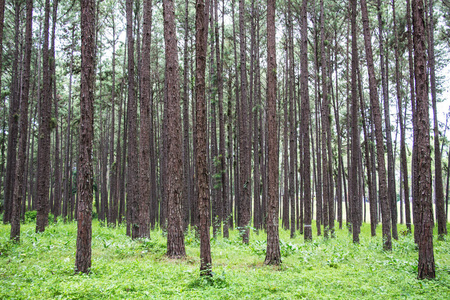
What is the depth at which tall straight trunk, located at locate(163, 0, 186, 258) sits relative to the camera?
859 cm

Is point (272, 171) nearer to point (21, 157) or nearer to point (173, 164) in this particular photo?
point (173, 164)

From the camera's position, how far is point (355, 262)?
29.7 feet

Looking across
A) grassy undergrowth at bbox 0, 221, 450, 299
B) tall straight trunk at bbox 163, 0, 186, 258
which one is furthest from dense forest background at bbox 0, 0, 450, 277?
grassy undergrowth at bbox 0, 221, 450, 299

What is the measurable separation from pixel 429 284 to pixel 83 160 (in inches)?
302

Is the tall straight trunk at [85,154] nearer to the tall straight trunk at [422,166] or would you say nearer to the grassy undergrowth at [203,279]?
the grassy undergrowth at [203,279]

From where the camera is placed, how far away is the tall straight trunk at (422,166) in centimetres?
673

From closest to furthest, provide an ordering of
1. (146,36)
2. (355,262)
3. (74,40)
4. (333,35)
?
(355,262), (146,36), (333,35), (74,40)

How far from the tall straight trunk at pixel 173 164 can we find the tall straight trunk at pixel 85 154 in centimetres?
229

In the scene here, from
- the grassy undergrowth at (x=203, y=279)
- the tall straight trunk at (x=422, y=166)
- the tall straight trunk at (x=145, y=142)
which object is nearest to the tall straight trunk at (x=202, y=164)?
the grassy undergrowth at (x=203, y=279)

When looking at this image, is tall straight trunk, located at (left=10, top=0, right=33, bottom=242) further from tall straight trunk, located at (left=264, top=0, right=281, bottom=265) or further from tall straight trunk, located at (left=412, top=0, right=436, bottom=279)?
tall straight trunk, located at (left=412, top=0, right=436, bottom=279)

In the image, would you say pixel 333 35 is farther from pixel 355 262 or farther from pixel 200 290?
pixel 200 290

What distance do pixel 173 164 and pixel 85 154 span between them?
2.48m

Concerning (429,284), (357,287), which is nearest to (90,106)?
(357,287)

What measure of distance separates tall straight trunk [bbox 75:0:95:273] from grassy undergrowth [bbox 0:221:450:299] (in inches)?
19.4
